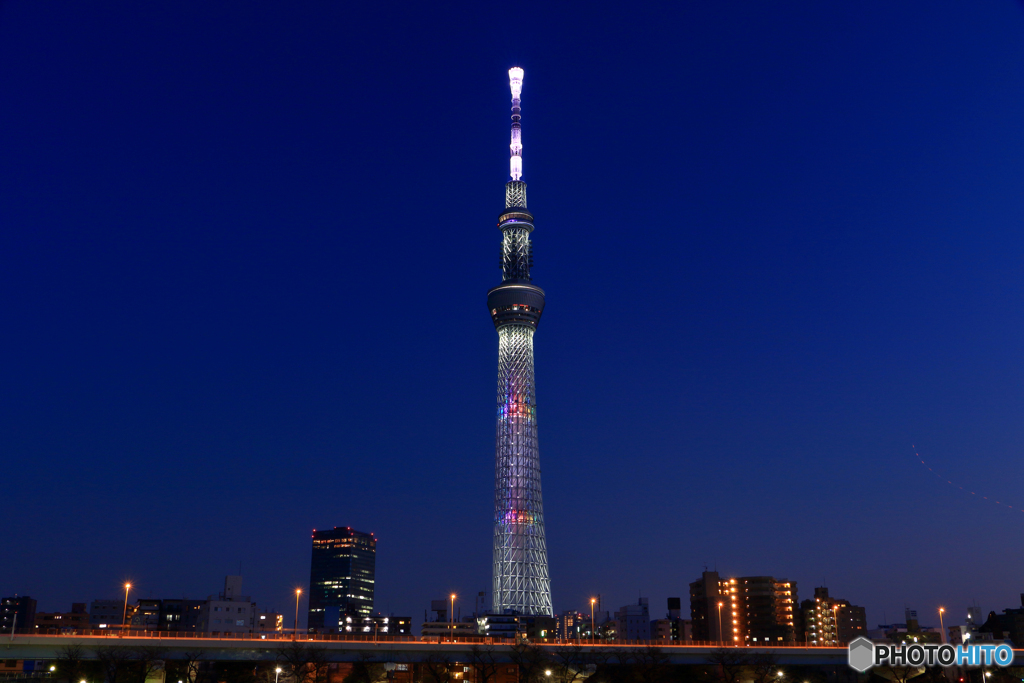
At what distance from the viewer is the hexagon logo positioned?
6360 cm

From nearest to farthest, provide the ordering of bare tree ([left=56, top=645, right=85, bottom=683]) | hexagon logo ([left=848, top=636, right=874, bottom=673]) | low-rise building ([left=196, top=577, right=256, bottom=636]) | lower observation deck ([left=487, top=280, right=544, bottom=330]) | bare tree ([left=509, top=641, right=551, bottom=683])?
1. hexagon logo ([left=848, top=636, right=874, bottom=673])
2. bare tree ([left=56, top=645, right=85, bottom=683])
3. bare tree ([left=509, top=641, right=551, bottom=683])
4. low-rise building ([left=196, top=577, right=256, bottom=636])
5. lower observation deck ([left=487, top=280, right=544, bottom=330])

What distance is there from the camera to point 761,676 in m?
97.3

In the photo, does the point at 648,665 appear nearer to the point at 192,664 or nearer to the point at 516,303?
the point at 192,664

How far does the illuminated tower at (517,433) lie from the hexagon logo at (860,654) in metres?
99.6

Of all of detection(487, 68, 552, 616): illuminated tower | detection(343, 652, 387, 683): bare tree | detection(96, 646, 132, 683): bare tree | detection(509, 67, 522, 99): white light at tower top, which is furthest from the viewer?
detection(509, 67, 522, 99): white light at tower top

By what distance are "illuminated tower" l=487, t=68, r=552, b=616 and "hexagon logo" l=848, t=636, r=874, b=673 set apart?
9958 centimetres

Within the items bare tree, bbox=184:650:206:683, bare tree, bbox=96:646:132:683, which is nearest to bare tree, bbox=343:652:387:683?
bare tree, bbox=184:650:206:683

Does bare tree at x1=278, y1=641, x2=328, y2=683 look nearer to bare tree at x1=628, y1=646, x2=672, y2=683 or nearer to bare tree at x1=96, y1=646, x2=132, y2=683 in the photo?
bare tree at x1=96, y1=646, x2=132, y2=683

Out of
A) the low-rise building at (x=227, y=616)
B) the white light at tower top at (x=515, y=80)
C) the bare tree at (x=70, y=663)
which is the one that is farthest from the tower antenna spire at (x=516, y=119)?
the bare tree at (x=70, y=663)

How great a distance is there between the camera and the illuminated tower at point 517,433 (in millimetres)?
167750

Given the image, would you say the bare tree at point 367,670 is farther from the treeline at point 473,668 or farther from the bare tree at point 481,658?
the bare tree at point 481,658

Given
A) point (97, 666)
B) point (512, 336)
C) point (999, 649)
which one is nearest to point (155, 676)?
point (97, 666)

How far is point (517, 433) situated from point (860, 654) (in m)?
110

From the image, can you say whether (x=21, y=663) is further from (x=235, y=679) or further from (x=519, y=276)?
(x=519, y=276)
